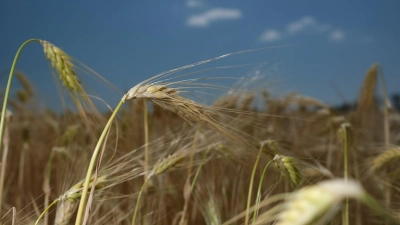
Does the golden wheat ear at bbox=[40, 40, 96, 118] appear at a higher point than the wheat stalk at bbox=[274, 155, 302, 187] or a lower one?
higher

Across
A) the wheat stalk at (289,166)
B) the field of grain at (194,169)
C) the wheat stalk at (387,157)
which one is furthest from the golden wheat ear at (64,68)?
the wheat stalk at (387,157)

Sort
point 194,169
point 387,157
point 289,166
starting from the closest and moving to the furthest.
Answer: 1. point 289,166
2. point 387,157
3. point 194,169

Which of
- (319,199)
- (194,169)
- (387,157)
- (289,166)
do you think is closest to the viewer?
(319,199)

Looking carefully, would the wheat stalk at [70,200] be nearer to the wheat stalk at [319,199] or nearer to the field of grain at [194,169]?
the field of grain at [194,169]

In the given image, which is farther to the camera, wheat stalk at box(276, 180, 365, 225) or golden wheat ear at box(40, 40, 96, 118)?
golden wheat ear at box(40, 40, 96, 118)

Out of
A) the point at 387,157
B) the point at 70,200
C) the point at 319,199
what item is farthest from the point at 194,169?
the point at 319,199

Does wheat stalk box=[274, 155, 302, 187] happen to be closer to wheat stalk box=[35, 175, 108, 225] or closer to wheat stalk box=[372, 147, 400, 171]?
wheat stalk box=[35, 175, 108, 225]

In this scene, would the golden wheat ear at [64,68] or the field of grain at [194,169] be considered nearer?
the field of grain at [194,169]

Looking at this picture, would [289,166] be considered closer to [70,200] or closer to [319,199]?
[70,200]

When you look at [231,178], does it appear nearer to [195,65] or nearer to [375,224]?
[375,224]

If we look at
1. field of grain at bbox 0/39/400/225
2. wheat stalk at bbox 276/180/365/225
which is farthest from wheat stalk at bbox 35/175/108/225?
wheat stalk at bbox 276/180/365/225

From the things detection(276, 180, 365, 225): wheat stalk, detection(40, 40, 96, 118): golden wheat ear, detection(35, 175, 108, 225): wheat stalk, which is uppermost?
detection(40, 40, 96, 118): golden wheat ear

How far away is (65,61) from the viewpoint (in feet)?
4.15

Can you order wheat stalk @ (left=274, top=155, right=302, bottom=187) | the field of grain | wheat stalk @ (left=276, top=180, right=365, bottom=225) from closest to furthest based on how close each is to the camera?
wheat stalk @ (left=276, top=180, right=365, bottom=225), the field of grain, wheat stalk @ (left=274, top=155, right=302, bottom=187)
